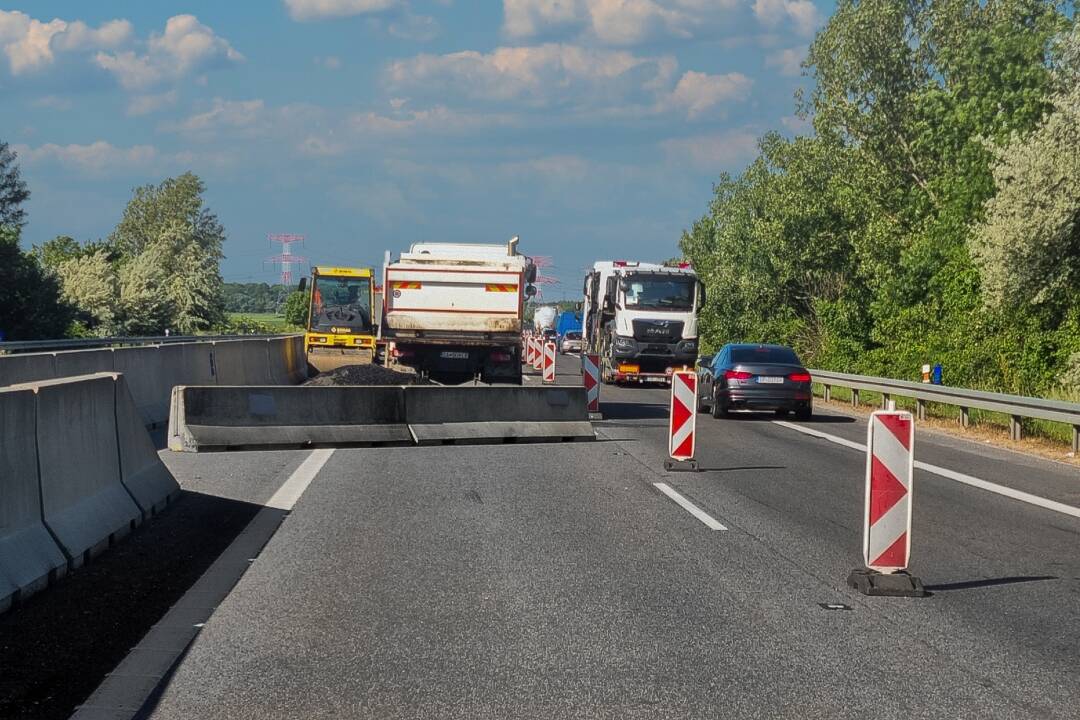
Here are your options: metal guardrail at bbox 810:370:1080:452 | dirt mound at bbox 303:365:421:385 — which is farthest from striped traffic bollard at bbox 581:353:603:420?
metal guardrail at bbox 810:370:1080:452

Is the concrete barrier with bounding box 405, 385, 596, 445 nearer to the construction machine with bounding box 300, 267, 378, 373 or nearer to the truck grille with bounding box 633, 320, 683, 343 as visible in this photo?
the truck grille with bounding box 633, 320, 683, 343

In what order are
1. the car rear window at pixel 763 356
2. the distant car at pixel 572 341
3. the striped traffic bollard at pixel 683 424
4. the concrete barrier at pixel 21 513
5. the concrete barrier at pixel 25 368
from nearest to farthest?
1. the concrete barrier at pixel 21 513
2. the striped traffic bollard at pixel 683 424
3. the concrete barrier at pixel 25 368
4. the car rear window at pixel 763 356
5. the distant car at pixel 572 341

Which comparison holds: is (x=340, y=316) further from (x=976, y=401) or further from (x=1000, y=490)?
(x=1000, y=490)

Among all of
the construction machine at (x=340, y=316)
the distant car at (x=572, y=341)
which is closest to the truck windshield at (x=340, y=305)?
the construction machine at (x=340, y=316)

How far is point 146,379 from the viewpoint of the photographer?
20.1m

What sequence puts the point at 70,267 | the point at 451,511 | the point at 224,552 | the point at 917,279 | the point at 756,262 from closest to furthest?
the point at 224,552, the point at 451,511, the point at 917,279, the point at 756,262, the point at 70,267

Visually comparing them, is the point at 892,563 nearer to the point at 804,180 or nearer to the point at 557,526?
the point at 557,526

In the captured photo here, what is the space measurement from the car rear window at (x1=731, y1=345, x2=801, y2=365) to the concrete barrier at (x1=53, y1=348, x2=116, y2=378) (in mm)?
11046

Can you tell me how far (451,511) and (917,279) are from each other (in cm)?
3264

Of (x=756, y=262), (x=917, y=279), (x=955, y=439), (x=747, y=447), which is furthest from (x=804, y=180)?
(x=747, y=447)

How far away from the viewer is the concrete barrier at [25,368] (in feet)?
56.1

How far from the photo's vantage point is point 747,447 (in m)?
18.5

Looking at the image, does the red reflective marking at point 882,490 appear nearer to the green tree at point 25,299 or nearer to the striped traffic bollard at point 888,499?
the striped traffic bollard at point 888,499

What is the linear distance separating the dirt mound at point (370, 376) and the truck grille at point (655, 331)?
11.0 metres
